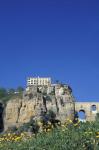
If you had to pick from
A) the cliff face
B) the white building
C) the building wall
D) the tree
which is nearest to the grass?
the cliff face

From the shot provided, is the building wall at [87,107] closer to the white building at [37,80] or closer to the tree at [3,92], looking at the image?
the white building at [37,80]

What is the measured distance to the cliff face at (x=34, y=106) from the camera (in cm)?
7919

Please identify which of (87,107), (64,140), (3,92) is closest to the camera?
(64,140)

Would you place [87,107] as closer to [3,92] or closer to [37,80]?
[3,92]

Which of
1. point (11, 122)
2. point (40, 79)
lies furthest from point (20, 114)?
point (40, 79)

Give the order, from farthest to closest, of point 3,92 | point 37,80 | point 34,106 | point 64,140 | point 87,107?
1. point 37,80
2. point 87,107
3. point 3,92
4. point 34,106
5. point 64,140

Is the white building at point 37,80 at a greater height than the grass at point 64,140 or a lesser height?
greater

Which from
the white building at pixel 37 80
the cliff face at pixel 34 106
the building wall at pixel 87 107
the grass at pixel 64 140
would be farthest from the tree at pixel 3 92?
the grass at pixel 64 140

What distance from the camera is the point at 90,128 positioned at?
1209 centimetres

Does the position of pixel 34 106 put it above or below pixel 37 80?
below

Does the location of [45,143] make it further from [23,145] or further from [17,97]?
[17,97]

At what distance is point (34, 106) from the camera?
262ft

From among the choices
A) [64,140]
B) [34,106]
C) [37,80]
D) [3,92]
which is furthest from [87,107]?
[64,140]

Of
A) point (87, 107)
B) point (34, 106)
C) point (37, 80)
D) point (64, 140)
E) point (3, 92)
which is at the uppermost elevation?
point (37, 80)
